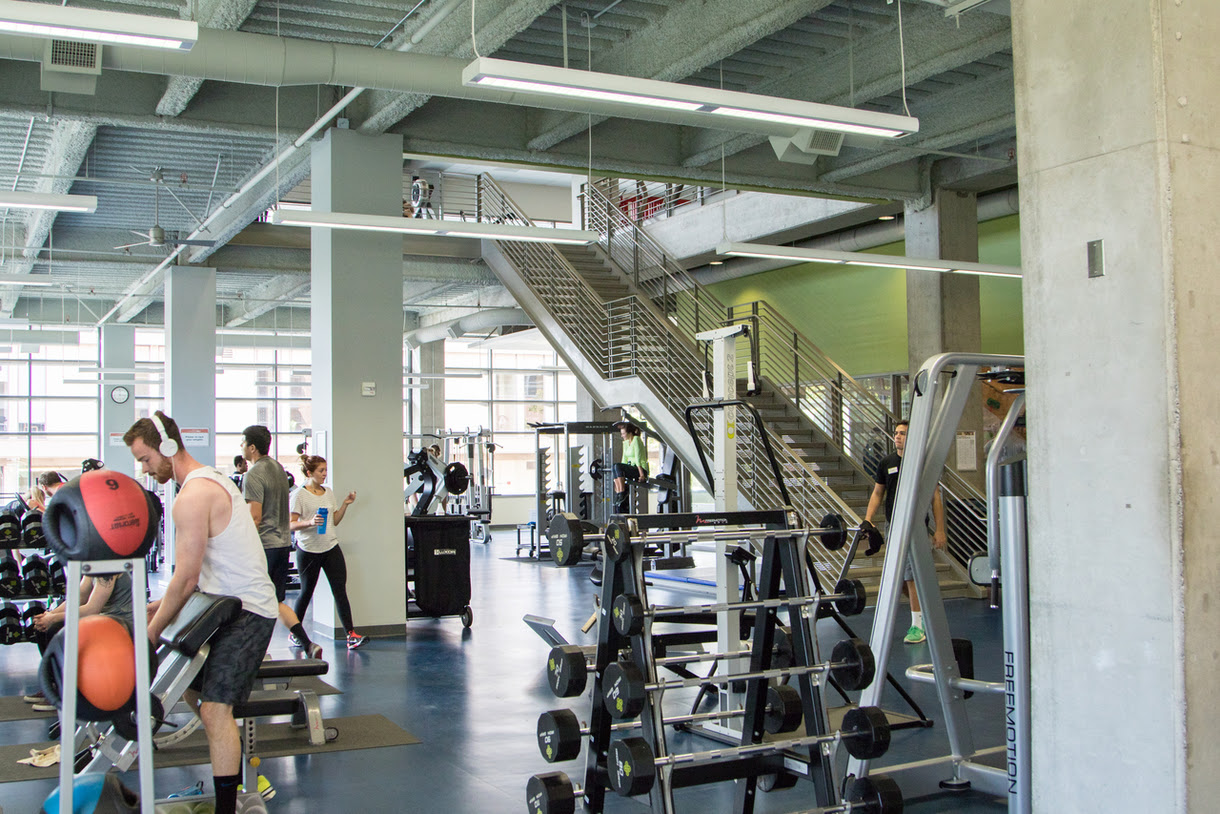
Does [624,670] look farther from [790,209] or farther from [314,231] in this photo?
[790,209]

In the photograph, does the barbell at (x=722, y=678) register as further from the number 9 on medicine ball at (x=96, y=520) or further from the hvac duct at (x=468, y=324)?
the hvac duct at (x=468, y=324)

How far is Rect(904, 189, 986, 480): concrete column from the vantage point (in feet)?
36.2

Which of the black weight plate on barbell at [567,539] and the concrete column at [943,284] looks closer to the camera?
the black weight plate on barbell at [567,539]

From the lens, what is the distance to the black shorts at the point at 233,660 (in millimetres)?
3807

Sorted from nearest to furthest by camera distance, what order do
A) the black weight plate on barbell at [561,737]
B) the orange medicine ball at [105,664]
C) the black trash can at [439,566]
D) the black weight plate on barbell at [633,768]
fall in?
the orange medicine ball at [105,664] < the black weight plate on barbell at [633,768] < the black weight plate on barbell at [561,737] < the black trash can at [439,566]

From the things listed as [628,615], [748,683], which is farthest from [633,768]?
[748,683]

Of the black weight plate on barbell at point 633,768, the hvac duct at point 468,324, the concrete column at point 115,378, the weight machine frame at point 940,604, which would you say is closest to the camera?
the black weight plate on barbell at point 633,768

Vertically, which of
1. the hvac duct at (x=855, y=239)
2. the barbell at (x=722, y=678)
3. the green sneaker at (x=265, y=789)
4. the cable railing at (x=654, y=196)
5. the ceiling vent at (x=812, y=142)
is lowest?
the green sneaker at (x=265, y=789)

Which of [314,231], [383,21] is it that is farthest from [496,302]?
[383,21]

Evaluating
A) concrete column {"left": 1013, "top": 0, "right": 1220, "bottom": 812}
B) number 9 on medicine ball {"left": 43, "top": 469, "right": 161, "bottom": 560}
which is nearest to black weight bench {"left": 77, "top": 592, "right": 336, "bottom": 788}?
number 9 on medicine ball {"left": 43, "top": 469, "right": 161, "bottom": 560}

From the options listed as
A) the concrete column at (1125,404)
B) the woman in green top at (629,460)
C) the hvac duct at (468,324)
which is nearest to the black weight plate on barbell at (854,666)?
the concrete column at (1125,404)

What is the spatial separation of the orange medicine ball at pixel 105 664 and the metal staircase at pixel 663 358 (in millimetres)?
6989

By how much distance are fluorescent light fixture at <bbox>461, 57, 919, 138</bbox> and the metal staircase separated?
400cm

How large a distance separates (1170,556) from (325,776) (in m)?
3.45
